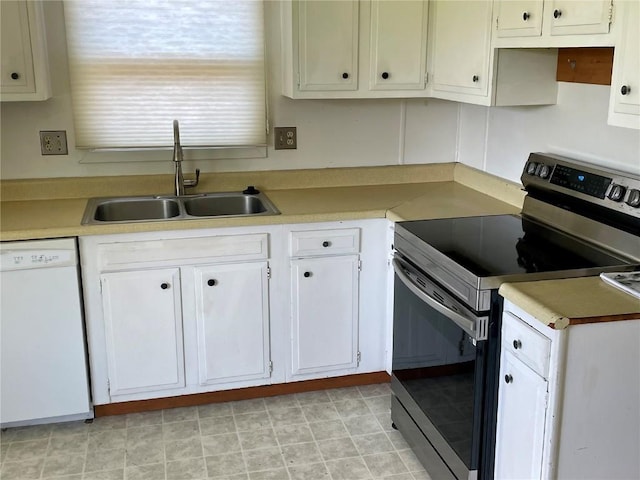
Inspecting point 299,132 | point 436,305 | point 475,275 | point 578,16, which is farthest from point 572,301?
point 299,132

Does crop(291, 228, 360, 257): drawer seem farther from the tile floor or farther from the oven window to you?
the tile floor

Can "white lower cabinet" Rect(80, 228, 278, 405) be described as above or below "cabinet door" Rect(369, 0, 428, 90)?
below

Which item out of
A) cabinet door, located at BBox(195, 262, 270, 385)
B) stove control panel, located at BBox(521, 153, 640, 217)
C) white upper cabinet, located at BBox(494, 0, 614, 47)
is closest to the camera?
white upper cabinet, located at BBox(494, 0, 614, 47)

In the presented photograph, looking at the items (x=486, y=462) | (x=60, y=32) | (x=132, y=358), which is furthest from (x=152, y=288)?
(x=486, y=462)

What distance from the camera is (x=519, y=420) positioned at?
1967 mm

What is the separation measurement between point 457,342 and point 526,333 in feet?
1.11

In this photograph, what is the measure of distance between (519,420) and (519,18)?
137 centimetres

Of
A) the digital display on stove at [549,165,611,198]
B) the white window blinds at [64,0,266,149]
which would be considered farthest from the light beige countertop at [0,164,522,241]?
the digital display on stove at [549,165,611,198]

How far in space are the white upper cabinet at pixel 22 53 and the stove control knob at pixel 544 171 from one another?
202 centimetres

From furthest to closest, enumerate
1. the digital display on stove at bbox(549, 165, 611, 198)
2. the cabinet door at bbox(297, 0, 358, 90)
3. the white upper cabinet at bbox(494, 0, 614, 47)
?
the cabinet door at bbox(297, 0, 358, 90) → the digital display on stove at bbox(549, 165, 611, 198) → the white upper cabinet at bbox(494, 0, 614, 47)

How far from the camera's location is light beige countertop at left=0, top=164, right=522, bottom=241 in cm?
274

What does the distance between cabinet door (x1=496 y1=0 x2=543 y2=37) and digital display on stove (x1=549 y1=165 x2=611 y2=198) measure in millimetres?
513

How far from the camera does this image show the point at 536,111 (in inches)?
114

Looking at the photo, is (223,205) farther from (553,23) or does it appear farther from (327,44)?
(553,23)
